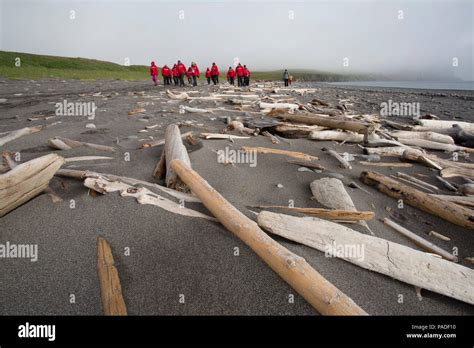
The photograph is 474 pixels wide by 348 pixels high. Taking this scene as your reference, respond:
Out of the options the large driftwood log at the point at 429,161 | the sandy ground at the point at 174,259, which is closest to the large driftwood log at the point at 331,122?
the large driftwood log at the point at 429,161

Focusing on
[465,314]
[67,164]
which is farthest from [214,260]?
[67,164]

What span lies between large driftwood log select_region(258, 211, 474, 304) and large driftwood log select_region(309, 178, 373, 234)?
525 millimetres

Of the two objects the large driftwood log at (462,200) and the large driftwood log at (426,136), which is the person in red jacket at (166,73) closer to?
the large driftwood log at (426,136)

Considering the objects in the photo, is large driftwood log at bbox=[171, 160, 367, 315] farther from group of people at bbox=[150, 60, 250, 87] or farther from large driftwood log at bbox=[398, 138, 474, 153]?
group of people at bbox=[150, 60, 250, 87]

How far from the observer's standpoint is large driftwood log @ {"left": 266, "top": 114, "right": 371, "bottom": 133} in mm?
5968

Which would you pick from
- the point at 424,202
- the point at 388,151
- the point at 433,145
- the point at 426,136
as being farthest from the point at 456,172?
the point at 426,136

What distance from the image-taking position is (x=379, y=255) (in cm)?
238

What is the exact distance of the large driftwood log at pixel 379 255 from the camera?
7.06 ft

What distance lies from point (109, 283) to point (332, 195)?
2.79 metres

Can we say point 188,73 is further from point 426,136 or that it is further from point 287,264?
point 287,264

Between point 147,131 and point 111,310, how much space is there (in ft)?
17.7

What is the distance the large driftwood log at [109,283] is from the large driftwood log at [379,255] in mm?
1408

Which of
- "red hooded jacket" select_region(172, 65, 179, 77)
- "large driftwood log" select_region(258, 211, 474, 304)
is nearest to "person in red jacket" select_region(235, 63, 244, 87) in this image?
"red hooded jacket" select_region(172, 65, 179, 77)
